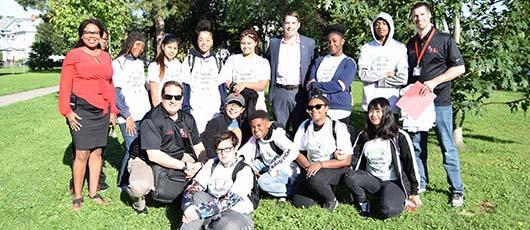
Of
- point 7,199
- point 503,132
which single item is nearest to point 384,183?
point 7,199

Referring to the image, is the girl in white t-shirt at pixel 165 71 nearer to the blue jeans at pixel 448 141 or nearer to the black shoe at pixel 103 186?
the black shoe at pixel 103 186

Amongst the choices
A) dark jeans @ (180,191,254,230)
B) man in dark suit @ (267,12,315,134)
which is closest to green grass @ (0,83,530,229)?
dark jeans @ (180,191,254,230)

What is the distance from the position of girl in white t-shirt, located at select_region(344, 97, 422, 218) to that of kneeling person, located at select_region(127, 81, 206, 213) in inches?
63.8

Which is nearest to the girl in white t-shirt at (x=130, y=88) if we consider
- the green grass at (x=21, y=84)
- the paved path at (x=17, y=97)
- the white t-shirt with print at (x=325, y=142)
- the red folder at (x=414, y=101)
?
the white t-shirt with print at (x=325, y=142)

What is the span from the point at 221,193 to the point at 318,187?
1045 mm

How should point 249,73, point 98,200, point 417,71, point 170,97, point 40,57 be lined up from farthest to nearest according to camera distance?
point 40,57, point 249,73, point 98,200, point 417,71, point 170,97

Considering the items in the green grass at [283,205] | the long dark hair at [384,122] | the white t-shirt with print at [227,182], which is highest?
the long dark hair at [384,122]

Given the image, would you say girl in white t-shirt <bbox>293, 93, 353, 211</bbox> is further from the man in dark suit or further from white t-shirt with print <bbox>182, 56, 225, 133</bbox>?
white t-shirt with print <bbox>182, 56, 225, 133</bbox>

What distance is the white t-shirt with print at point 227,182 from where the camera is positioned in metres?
4.42

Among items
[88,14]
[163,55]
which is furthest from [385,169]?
[88,14]

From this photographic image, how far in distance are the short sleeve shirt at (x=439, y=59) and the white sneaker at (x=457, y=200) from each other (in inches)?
38.4

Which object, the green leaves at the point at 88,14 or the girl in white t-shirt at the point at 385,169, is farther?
the green leaves at the point at 88,14

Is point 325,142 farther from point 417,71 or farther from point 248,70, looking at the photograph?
point 248,70

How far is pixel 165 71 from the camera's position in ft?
18.4
